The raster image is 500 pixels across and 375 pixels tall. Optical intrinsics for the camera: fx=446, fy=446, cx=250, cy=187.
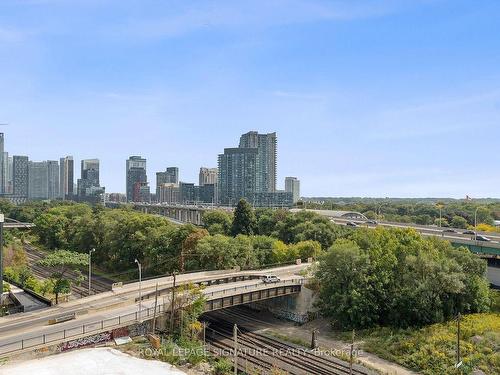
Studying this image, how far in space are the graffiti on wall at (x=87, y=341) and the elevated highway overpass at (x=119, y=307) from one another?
15.8 inches

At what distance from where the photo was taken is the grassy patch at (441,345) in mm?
34938

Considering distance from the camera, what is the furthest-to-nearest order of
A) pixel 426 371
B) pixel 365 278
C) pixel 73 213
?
pixel 73 213, pixel 365 278, pixel 426 371

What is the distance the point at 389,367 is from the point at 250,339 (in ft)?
45.7

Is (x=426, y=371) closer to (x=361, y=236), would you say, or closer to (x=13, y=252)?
(x=361, y=236)

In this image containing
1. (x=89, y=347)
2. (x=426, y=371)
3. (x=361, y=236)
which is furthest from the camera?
(x=361, y=236)

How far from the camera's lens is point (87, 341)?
33188 millimetres

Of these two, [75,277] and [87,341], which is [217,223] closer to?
[75,277]

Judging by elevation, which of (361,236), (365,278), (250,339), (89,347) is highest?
(361,236)

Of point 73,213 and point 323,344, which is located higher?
point 73,213

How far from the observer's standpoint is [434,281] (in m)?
43.8

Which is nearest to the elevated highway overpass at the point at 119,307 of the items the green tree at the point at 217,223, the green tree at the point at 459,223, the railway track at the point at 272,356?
the railway track at the point at 272,356

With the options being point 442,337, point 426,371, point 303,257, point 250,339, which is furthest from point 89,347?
point 303,257

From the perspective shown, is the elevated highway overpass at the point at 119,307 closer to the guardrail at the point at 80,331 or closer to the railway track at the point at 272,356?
the guardrail at the point at 80,331

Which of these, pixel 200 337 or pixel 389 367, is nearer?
pixel 389 367
